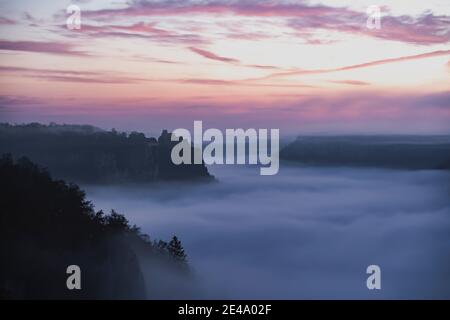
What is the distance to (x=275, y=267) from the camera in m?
7.04

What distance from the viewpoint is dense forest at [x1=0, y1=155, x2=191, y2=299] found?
580cm

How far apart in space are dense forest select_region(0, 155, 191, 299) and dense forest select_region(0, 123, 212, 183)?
0.68ft

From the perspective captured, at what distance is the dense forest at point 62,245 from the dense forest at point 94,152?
0.68 feet

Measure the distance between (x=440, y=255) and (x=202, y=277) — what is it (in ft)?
10.4

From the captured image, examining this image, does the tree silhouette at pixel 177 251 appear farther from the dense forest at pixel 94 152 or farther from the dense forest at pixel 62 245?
the dense forest at pixel 94 152

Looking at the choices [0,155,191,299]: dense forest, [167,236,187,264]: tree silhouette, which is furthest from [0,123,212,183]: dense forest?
[167,236,187,264]: tree silhouette

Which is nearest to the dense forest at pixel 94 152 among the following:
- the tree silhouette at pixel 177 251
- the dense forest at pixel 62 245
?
the dense forest at pixel 62 245

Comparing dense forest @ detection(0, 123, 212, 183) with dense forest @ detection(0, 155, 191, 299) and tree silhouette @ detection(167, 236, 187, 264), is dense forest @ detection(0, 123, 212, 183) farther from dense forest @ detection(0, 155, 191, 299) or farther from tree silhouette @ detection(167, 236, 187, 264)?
tree silhouette @ detection(167, 236, 187, 264)

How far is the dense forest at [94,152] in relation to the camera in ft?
22.0

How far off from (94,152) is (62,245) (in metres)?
1.67

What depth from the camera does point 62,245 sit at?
6277 millimetres
